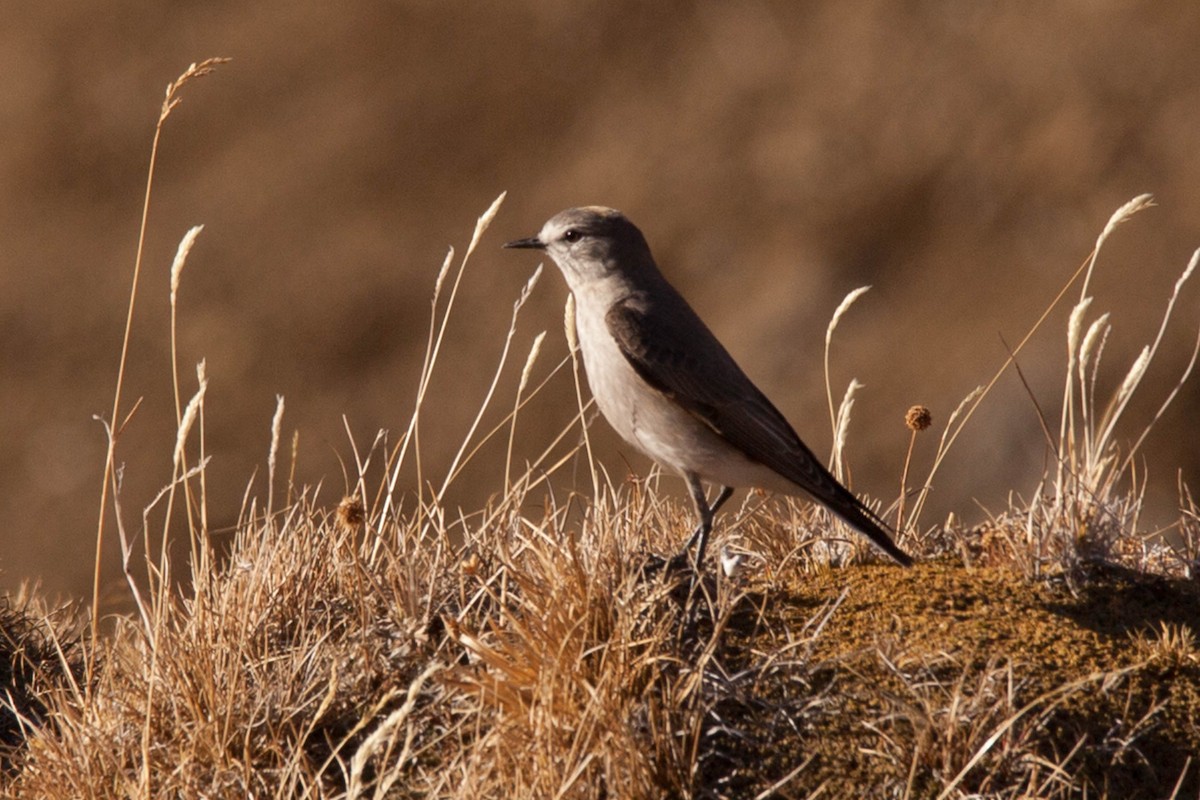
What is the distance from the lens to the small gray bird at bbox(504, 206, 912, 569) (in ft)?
17.3

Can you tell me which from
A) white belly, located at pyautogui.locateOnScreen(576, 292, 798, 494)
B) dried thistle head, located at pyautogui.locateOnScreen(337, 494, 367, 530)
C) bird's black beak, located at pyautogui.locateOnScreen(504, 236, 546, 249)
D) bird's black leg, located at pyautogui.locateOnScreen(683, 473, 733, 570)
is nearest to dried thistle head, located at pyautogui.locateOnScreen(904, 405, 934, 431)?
white belly, located at pyautogui.locateOnScreen(576, 292, 798, 494)

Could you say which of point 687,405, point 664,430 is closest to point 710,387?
point 687,405

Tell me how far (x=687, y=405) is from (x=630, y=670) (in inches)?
65.1

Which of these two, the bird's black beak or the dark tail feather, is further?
the bird's black beak

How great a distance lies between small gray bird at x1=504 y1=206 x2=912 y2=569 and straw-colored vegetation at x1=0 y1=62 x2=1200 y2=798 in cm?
30

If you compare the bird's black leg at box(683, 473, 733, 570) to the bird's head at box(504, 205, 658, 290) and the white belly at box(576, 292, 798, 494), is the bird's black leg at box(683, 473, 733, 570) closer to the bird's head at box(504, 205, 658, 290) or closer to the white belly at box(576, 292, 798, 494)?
the white belly at box(576, 292, 798, 494)

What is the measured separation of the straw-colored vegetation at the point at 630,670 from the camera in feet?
12.8

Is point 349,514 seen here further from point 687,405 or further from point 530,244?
point 530,244

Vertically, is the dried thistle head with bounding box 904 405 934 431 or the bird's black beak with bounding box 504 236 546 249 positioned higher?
the bird's black beak with bounding box 504 236 546 249

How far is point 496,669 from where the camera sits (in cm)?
407

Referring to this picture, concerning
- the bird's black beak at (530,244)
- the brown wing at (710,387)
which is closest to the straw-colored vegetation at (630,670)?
the brown wing at (710,387)

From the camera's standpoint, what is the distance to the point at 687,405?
5.43 m

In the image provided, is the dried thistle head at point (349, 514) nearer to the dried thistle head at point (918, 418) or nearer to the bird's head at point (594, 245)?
the bird's head at point (594, 245)

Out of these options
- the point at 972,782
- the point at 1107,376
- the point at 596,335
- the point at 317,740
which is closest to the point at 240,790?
the point at 317,740
